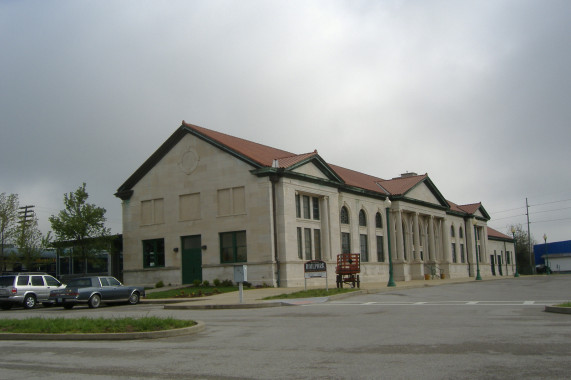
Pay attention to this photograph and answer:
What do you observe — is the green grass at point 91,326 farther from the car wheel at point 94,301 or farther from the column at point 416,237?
the column at point 416,237

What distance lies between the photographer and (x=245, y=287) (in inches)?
1437

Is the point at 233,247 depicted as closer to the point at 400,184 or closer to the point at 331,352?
the point at 400,184

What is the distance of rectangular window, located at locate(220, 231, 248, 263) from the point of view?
38.5 meters

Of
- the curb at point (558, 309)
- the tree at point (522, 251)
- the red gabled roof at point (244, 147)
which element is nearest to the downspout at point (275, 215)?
the red gabled roof at point (244, 147)

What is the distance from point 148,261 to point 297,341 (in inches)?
1274

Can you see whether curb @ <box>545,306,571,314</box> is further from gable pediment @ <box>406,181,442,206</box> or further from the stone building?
gable pediment @ <box>406,181,442,206</box>

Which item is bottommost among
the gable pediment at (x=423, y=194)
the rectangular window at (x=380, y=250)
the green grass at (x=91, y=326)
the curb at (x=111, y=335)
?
the curb at (x=111, y=335)

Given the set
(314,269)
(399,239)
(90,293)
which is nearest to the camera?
(90,293)

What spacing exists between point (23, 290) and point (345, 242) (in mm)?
24177

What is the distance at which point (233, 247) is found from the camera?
38781 millimetres

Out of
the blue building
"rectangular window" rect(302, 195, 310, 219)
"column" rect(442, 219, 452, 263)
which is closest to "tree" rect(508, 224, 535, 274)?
the blue building

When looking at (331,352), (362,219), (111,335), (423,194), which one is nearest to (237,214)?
(362,219)

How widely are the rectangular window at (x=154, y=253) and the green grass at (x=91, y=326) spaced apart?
2679 centimetres

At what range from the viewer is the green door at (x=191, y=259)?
132 feet
